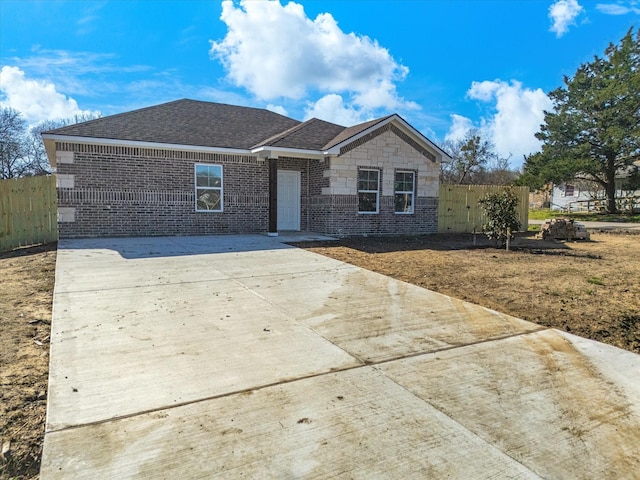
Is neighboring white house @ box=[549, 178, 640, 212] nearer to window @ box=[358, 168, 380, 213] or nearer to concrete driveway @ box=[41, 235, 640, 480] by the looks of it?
window @ box=[358, 168, 380, 213]

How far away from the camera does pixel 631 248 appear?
12391 mm

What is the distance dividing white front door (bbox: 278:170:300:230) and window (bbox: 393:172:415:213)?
3777 millimetres

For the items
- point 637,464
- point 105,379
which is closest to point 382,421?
point 637,464

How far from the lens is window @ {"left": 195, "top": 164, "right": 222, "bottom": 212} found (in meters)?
14.3

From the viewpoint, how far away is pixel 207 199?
14.5 m

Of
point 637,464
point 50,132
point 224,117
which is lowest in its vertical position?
point 637,464

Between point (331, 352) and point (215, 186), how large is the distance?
11.5 metres

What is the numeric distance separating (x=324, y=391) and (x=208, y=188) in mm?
12200

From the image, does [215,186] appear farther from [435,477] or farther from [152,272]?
[435,477]

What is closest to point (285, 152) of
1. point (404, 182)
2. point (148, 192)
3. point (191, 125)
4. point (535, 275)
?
point (191, 125)

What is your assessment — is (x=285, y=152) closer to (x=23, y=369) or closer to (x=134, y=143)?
(x=134, y=143)

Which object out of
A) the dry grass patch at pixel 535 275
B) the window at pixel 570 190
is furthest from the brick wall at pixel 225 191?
the window at pixel 570 190

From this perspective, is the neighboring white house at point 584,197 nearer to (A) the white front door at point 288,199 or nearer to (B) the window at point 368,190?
(B) the window at point 368,190

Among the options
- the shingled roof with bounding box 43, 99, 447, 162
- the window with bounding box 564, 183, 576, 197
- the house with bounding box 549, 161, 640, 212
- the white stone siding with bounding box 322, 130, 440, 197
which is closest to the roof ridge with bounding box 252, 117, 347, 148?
the shingled roof with bounding box 43, 99, 447, 162
